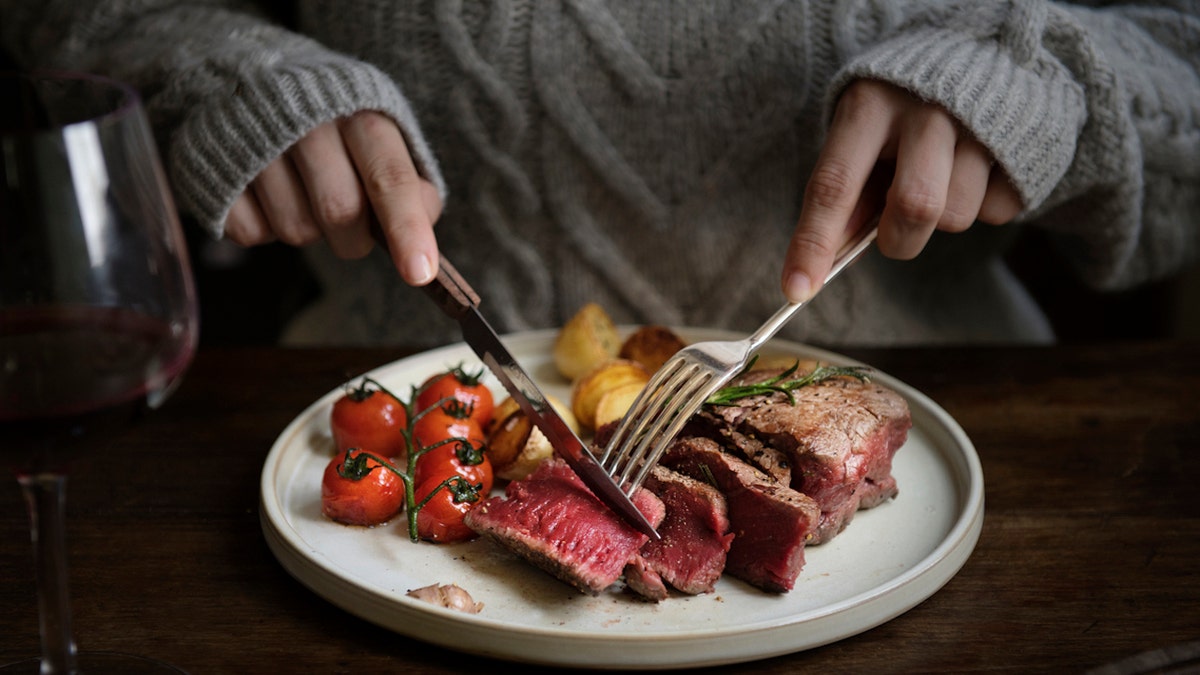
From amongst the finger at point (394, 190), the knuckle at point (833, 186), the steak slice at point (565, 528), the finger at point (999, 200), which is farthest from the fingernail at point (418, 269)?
the finger at point (999, 200)

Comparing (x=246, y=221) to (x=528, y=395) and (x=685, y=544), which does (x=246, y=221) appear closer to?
(x=528, y=395)

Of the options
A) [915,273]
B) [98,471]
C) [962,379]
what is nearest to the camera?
[98,471]

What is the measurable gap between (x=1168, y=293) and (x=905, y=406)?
6.54ft

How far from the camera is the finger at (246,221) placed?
4.89 ft

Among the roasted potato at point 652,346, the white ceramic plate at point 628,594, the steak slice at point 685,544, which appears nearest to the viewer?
the white ceramic plate at point 628,594

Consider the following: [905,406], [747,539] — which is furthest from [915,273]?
[747,539]

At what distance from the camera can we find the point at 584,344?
1627 mm

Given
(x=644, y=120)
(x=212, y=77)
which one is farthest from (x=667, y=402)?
(x=212, y=77)

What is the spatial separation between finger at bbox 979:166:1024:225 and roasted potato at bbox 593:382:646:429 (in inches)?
21.8

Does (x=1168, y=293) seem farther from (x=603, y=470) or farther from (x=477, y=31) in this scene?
(x=603, y=470)

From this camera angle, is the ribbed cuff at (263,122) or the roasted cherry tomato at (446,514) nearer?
the roasted cherry tomato at (446,514)

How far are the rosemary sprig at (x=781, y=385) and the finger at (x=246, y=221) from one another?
28.0 inches

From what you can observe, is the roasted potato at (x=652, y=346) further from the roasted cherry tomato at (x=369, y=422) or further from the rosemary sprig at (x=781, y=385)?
the roasted cherry tomato at (x=369, y=422)

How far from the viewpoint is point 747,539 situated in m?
1.12
